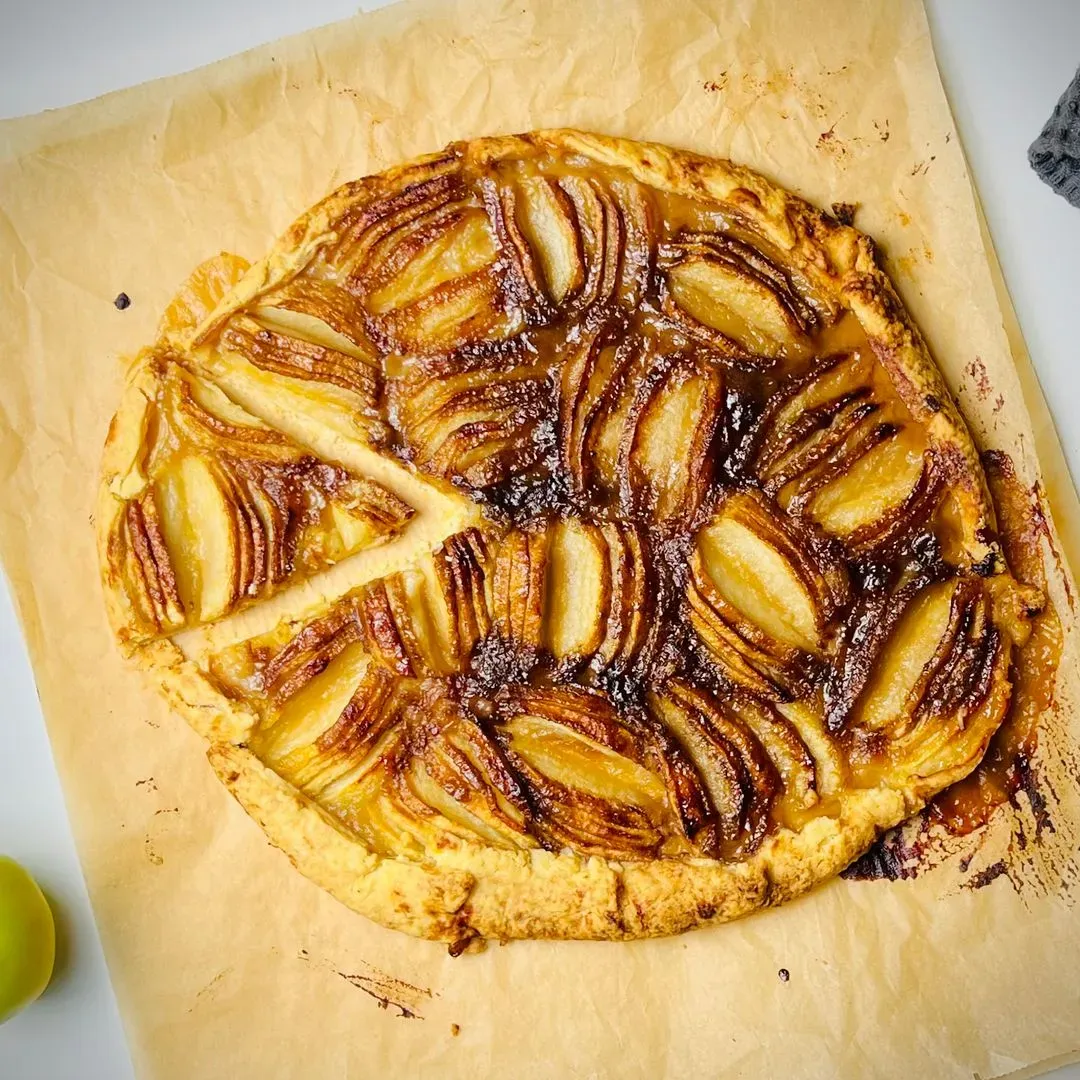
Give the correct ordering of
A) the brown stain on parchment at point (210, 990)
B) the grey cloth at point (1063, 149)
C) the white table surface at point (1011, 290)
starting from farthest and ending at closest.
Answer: the white table surface at point (1011, 290) < the brown stain on parchment at point (210, 990) < the grey cloth at point (1063, 149)

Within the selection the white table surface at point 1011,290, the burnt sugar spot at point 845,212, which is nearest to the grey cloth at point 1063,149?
the white table surface at point 1011,290

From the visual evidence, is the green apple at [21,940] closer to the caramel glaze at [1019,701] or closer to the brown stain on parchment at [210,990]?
the brown stain on parchment at [210,990]

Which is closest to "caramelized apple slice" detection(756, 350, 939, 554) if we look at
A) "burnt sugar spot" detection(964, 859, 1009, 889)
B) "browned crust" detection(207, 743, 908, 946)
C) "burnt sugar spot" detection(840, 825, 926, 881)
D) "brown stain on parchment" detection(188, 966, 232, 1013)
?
"browned crust" detection(207, 743, 908, 946)

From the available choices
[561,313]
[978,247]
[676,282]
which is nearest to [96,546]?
[561,313]

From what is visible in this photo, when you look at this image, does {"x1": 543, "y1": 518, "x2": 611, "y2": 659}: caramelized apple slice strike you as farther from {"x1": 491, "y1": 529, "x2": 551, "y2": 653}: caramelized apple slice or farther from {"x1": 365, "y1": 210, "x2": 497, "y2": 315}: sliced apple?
{"x1": 365, "y1": 210, "x2": 497, "y2": 315}: sliced apple

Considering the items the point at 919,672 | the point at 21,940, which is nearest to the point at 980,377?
the point at 919,672

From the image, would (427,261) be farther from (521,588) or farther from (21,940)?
(21,940)
